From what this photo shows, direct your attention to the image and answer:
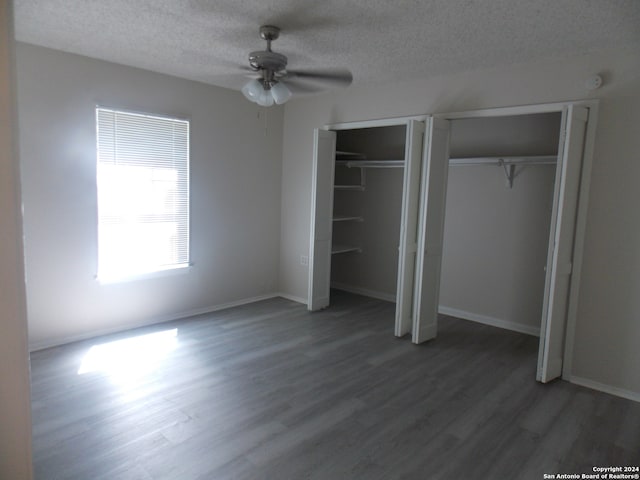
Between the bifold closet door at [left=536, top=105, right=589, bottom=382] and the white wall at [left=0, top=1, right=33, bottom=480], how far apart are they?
3391mm

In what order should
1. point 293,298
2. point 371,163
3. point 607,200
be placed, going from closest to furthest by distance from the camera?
point 607,200 → point 371,163 → point 293,298

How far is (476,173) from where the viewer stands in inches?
195

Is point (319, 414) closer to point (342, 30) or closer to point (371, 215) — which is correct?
point (342, 30)

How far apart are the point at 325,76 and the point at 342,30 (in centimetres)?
42

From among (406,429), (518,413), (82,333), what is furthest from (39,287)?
(518,413)

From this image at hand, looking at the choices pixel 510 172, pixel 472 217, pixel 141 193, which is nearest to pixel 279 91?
pixel 141 193

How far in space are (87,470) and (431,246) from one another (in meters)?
3.26

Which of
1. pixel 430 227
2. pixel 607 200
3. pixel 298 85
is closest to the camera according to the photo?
pixel 298 85

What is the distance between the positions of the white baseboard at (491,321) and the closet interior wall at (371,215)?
2.66 feet

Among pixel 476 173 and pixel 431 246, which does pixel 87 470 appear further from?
pixel 476 173

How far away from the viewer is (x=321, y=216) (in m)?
5.19

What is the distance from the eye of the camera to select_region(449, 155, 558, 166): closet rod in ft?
14.1

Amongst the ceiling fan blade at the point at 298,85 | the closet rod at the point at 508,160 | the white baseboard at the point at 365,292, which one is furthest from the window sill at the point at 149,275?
the closet rod at the point at 508,160

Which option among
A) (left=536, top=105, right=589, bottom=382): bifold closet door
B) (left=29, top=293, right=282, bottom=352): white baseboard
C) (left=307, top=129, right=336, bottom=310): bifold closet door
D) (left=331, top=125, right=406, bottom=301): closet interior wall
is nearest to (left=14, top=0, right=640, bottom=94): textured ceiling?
(left=536, top=105, right=589, bottom=382): bifold closet door
